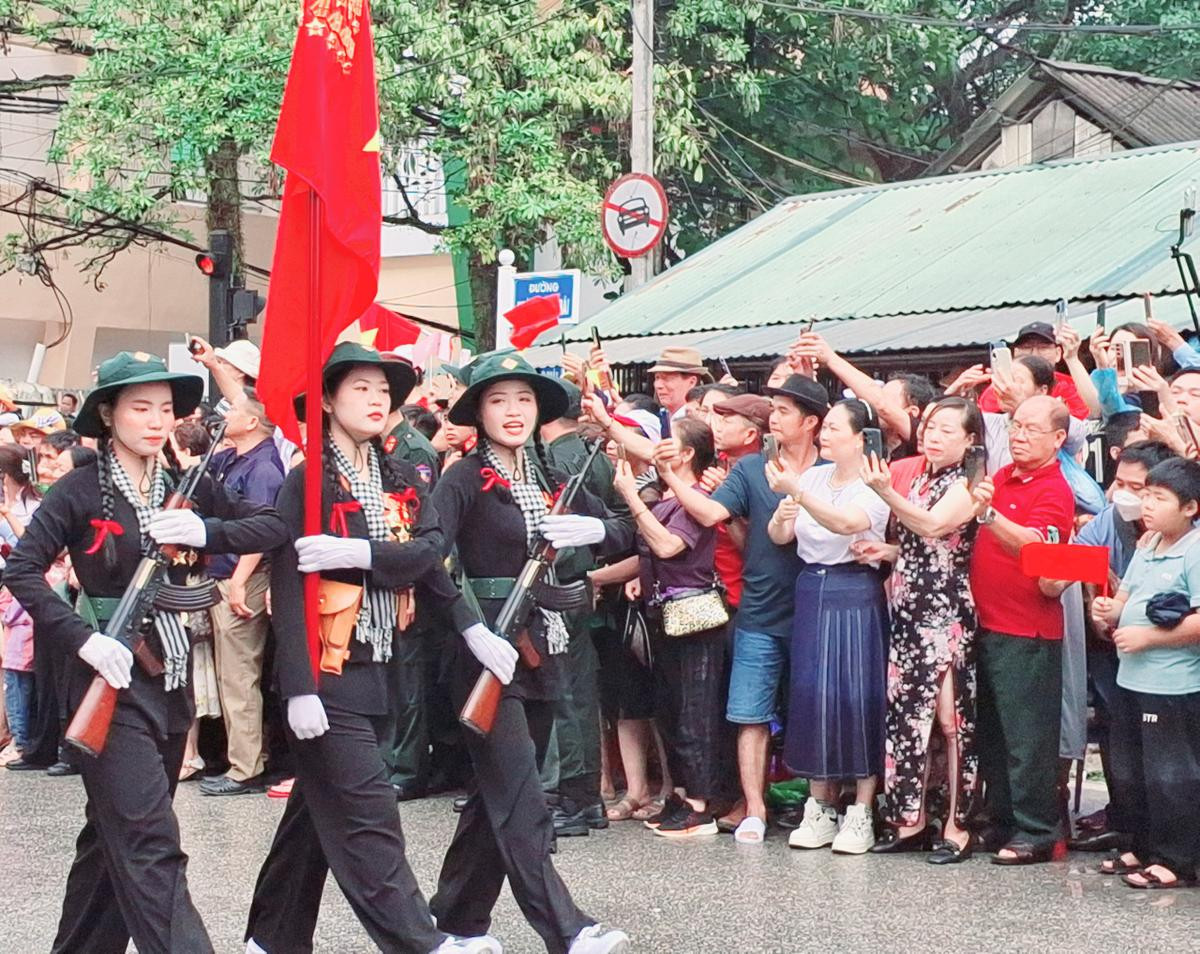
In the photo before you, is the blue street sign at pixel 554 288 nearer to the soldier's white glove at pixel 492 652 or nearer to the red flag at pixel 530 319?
the red flag at pixel 530 319

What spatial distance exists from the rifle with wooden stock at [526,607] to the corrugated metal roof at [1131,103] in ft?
56.4

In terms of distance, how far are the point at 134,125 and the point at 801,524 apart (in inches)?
623

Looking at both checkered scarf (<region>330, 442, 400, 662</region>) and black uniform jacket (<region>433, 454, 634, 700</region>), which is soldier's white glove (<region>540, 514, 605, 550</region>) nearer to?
black uniform jacket (<region>433, 454, 634, 700</region>)

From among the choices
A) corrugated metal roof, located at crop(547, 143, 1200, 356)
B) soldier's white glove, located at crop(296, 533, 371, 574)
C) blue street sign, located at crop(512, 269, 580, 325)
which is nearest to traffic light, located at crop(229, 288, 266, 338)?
corrugated metal roof, located at crop(547, 143, 1200, 356)

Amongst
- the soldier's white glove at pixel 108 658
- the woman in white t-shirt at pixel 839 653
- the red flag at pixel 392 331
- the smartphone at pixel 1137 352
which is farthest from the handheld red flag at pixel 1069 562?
the red flag at pixel 392 331

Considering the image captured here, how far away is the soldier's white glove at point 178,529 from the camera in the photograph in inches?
229

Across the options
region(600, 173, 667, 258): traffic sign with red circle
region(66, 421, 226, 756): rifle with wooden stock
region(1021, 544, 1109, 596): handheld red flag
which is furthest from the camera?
region(600, 173, 667, 258): traffic sign with red circle

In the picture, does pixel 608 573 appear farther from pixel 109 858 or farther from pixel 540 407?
pixel 109 858

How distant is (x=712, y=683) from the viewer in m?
9.09

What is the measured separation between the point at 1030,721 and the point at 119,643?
4.13 metres

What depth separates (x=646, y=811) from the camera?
9.52 meters

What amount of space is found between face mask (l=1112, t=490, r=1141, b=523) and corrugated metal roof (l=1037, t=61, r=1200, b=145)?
14.8 meters

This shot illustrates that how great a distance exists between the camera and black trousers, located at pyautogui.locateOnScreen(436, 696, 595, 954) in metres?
6.11

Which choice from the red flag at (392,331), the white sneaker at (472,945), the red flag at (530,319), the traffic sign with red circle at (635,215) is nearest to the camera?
the white sneaker at (472,945)
